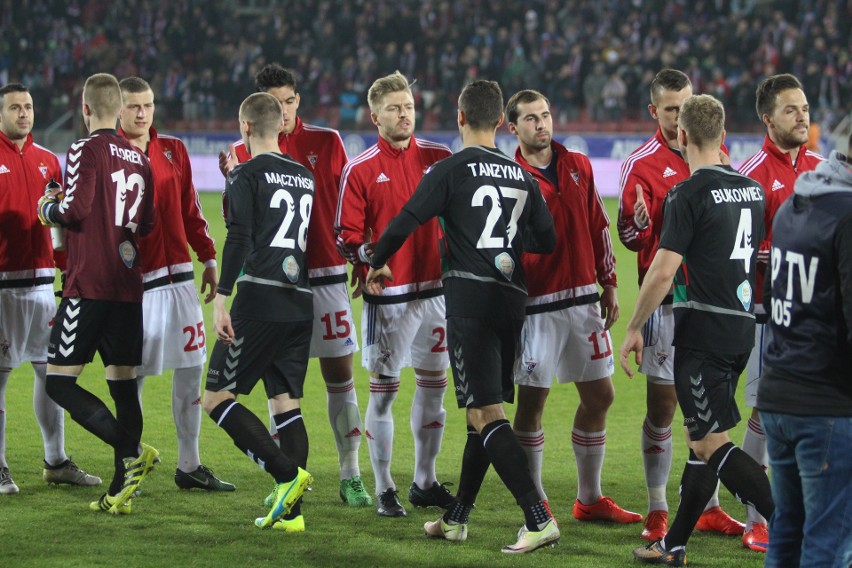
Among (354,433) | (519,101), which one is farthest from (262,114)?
(354,433)

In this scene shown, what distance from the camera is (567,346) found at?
19.2ft

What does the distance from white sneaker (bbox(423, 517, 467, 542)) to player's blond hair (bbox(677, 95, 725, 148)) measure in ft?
6.85

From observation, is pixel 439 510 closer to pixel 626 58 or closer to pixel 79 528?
pixel 79 528

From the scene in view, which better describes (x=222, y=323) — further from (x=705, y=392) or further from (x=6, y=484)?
(x=705, y=392)

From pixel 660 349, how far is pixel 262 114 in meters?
2.26

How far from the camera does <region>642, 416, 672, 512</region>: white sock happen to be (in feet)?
18.8

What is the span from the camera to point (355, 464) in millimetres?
6344

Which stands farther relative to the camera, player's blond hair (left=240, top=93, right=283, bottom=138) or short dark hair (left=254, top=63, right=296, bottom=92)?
short dark hair (left=254, top=63, right=296, bottom=92)

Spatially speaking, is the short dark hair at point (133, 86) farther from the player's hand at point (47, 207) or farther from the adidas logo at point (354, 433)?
the adidas logo at point (354, 433)

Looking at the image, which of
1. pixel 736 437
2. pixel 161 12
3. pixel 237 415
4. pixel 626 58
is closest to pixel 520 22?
pixel 626 58

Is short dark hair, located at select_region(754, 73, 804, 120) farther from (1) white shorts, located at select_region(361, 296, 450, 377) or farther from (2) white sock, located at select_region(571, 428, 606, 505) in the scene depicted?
(1) white shorts, located at select_region(361, 296, 450, 377)

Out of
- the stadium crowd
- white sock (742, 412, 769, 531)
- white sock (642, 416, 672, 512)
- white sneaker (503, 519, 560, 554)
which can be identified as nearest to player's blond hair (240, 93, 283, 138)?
white sneaker (503, 519, 560, 554)

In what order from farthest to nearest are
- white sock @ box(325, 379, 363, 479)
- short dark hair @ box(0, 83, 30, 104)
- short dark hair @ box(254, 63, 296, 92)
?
short dark hair @ box(0, 83, 30, 104) → short dark hair @ box(254, 63, 296, 92) → white sock @ box(325, 379, 363, 479)

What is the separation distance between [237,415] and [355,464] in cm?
102
